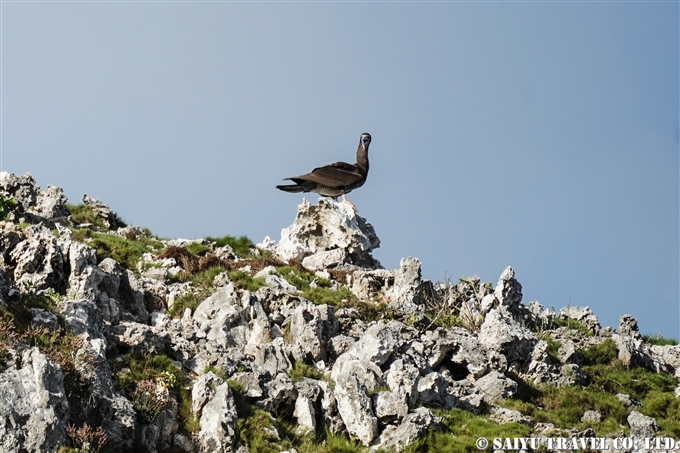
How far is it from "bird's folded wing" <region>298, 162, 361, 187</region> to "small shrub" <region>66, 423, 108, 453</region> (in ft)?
50.6

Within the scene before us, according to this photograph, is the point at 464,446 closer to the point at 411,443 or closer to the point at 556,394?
the point at 411,443

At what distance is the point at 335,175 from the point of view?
88.3 ft

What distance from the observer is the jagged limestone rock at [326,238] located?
1031 inches

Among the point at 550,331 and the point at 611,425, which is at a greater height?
the point at 550,331

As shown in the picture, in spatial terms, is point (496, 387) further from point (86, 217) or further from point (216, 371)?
point (86, 217)

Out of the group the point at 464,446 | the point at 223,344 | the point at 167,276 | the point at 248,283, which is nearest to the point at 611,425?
the point at 464,446

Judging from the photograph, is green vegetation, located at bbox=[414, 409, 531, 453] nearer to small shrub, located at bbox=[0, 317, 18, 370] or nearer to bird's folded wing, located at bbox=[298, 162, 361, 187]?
small shrub, located at bbox=[0, 317, 18, 370]

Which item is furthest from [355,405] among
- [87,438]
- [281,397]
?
[87,438]

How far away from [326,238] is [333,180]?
198 cm

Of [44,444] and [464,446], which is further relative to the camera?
[464,446]

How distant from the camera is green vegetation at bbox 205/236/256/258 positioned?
2702 centimetres

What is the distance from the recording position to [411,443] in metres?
13.8

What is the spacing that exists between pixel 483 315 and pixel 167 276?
8.86m

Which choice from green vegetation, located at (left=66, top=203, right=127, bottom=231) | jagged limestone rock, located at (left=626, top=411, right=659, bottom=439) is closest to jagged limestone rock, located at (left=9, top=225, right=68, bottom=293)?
green vegetation, located at (left=66, top=203, right=127, bottom=231)
